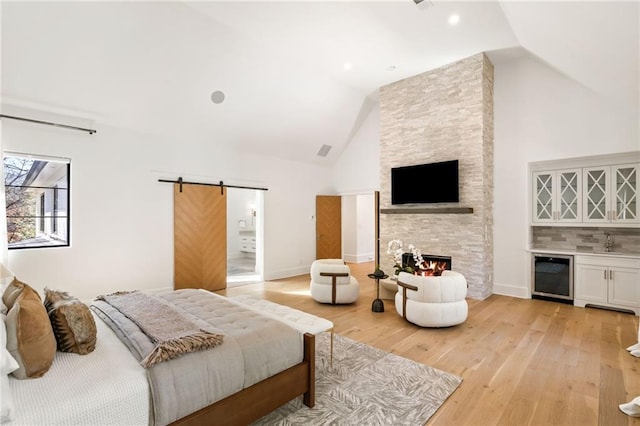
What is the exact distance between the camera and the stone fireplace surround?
5293 millimetres

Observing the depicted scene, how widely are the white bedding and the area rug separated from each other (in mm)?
943

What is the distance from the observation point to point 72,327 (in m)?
1.82

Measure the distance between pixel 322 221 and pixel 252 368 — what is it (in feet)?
20.6

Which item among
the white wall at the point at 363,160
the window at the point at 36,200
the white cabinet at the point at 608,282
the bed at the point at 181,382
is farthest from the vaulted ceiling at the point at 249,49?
the bed at the point at 181,382

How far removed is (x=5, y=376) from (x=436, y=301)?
3702 millimetres

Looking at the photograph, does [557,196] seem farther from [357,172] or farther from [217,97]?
[217,97]

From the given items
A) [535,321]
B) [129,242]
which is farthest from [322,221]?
[535,321]

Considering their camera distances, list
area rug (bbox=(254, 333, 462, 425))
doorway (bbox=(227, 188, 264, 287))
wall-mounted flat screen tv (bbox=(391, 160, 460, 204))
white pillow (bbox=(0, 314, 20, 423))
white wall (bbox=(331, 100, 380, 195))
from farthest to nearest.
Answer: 1. doorway (bbox=(227, 188, 264, 287))
2. white wall (bbox=(331, 100, 380, 195))
3. wall-mounted flat screen tv (bbox=(391, 160, 460, 204))
4. area rug (bbox=(254, 333, 462, 425))
5. white pillow (bbox=(0, 314, 20, 423))

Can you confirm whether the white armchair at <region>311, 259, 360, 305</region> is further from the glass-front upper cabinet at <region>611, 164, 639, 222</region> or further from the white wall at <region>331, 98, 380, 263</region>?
the glass-front upper cabinet at <region>611, 164, 639, 222</region>

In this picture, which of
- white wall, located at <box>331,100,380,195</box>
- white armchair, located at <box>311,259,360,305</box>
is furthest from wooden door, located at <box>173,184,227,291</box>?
white wall, located at <box>331,100,380,195</box>

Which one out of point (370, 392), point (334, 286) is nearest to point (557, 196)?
point (334, 286)

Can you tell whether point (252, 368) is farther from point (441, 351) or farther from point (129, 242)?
point (129, 242)

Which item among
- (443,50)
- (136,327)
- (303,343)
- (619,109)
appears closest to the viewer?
(136,327)

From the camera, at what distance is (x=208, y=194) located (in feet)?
20.0
